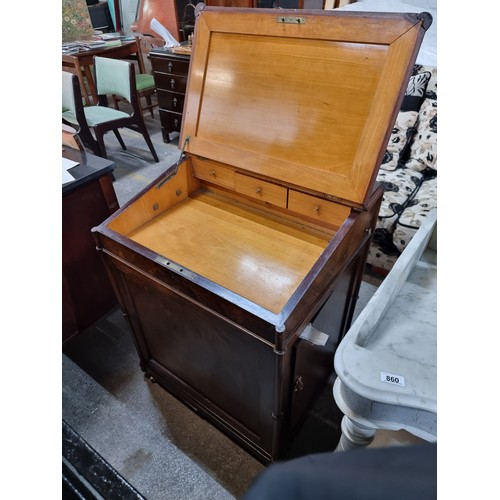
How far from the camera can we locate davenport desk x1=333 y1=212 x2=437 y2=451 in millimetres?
776

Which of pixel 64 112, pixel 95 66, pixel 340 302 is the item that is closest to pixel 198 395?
pixel 340 302

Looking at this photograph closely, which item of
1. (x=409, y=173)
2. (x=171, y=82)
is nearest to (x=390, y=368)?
(x=409, y=173)

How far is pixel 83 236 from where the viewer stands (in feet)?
5.46

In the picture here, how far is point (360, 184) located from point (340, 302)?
501 millimetres

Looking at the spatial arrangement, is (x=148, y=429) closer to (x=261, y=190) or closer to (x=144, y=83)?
(x=261, y=190)

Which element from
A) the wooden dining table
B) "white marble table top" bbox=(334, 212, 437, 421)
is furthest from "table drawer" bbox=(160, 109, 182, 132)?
"white marble table top" bbox=(334, 212, 437, 421)

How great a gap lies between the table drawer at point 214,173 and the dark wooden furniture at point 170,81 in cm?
236

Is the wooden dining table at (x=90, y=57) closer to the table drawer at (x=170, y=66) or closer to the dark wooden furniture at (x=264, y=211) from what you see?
the table drawer at (x=170, y=66)

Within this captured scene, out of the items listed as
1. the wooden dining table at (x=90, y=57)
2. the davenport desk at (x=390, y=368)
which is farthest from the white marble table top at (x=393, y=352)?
the wooden dining table at (x=90, y=57)

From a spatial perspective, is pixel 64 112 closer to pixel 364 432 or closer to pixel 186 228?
pixel 186 228

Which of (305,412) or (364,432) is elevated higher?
(364,432)

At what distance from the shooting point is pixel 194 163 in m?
1.29

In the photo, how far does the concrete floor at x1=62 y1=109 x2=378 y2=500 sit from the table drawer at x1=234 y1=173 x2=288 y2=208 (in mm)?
993

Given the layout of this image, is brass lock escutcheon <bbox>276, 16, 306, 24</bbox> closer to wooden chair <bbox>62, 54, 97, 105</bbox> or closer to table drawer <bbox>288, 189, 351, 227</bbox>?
table drawer <bbox>288, 189, 351, 227</bbox>
